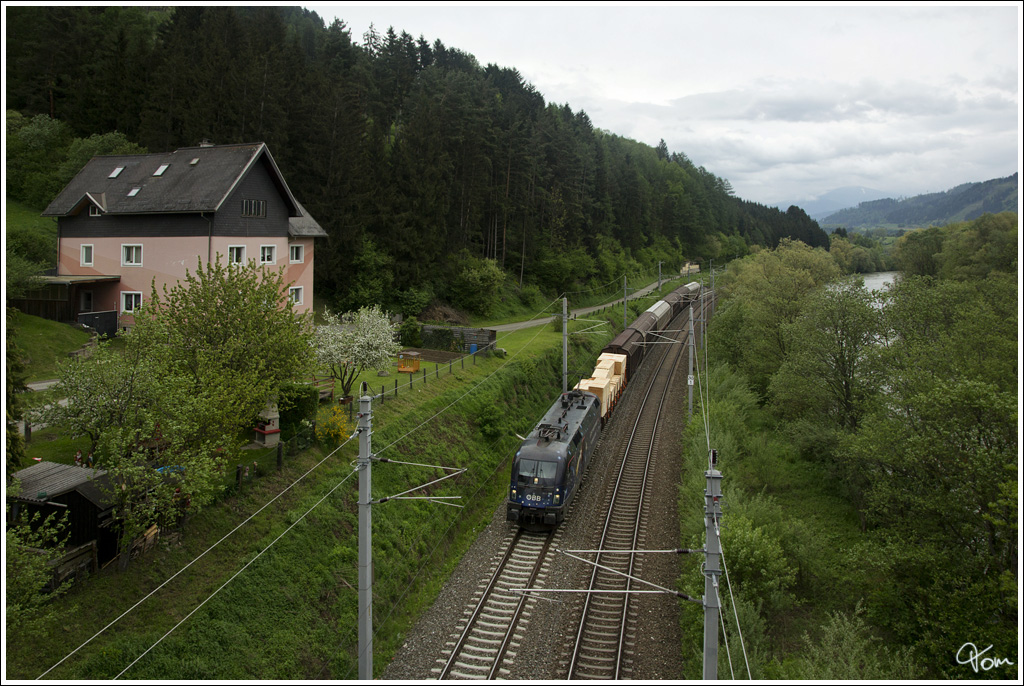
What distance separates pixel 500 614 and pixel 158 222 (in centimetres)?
2671

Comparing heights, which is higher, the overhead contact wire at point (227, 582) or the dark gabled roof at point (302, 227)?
the dark gabled roof at point (302, 227)

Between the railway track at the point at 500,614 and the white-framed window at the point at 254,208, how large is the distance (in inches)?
861

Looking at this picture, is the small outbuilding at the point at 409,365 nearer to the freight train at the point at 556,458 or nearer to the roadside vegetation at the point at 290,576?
the roadside vegetation at the point at 290,576

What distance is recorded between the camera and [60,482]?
15.1 meters

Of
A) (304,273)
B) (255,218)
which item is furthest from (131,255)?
(304,273)

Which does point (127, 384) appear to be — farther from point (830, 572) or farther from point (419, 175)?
point (419, 175)

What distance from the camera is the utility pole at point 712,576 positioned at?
1123 centimetres

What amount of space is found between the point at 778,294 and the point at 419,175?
29480 mm

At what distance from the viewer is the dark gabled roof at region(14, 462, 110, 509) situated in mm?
14703

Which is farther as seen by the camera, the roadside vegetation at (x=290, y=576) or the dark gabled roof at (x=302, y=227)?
the dark gabled roof at (x=302, y=227)

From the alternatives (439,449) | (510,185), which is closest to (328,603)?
(439,449)

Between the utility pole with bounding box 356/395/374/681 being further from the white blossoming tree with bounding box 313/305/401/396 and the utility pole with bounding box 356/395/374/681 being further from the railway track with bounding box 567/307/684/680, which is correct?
the white blossoming tree with bounding box 313/305/401/396

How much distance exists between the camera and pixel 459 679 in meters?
15.4

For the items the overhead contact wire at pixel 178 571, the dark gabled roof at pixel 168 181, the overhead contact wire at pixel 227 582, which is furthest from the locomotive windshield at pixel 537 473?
the dark gabled roof at pixel 168 181
